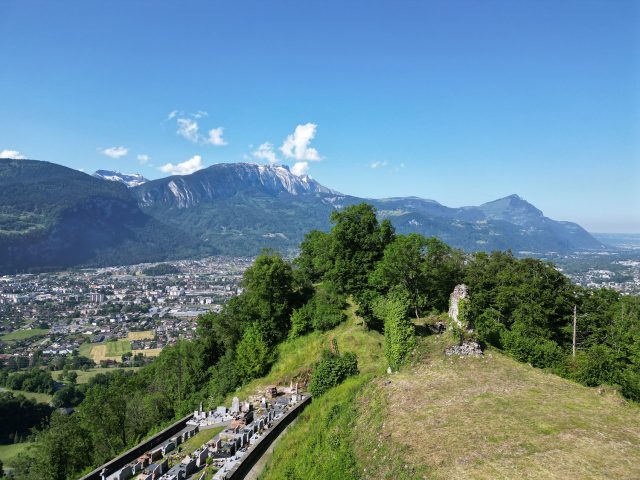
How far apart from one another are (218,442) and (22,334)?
133m

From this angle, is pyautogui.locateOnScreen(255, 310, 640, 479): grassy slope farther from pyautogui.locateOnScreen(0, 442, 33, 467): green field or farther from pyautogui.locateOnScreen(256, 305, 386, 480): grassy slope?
pyautogui.locateOnScreen(0, 442, 33, 467): green field

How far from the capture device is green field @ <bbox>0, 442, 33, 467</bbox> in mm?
52034

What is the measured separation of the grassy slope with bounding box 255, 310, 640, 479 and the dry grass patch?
4 cm

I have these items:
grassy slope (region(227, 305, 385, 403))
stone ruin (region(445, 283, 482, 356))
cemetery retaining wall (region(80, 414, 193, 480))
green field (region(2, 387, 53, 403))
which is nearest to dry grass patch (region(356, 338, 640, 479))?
stone ruin (region(445, 283, 482, 356))

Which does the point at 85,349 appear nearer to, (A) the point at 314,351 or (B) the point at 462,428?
(A) the point at 314,351

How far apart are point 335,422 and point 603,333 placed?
76.8ft

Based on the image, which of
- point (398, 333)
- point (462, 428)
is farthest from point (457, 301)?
point (462, 428)

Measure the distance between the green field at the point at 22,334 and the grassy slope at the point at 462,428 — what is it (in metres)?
129

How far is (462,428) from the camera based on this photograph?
14742 millimetres

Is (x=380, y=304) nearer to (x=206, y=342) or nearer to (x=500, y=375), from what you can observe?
A: (x=500, y=375)

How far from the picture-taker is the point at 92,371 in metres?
88.8

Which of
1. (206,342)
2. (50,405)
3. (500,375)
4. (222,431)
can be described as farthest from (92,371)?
(500,375)

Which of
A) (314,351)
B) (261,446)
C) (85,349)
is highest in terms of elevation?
(314,351)

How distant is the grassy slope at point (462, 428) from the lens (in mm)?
12453
